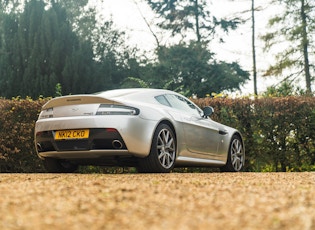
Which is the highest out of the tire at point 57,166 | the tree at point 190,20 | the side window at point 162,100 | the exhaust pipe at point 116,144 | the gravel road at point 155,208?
the tree at point 190,20

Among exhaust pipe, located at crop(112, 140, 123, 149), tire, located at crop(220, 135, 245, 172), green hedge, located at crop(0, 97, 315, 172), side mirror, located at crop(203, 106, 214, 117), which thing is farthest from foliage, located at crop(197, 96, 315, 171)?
exhaust pipe, located at crop(112, 140, 123, 149)

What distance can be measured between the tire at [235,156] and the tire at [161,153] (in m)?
2.16

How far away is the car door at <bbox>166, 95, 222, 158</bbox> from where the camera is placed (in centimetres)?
802

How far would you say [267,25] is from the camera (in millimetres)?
23328

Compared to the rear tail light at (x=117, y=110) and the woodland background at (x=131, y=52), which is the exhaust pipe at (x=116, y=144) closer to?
the rear tail light at (x=117, y=110)

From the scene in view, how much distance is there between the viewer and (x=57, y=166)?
8.00m

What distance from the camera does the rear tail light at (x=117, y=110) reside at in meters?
6.90

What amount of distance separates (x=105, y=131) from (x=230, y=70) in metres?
22.0

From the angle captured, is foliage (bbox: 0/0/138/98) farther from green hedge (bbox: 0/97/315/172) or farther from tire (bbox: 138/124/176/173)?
tire (bbox: 138/124/176/173)

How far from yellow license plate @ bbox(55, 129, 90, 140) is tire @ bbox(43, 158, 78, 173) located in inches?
32.5

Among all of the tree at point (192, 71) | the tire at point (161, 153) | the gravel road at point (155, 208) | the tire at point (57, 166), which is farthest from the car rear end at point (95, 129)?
the tree at point (192, 71)

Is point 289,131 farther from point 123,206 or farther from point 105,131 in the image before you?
point 123,206

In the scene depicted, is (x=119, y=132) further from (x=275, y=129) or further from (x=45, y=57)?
(x=45, y=57)

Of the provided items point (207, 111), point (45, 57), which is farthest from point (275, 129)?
point (45, 57)
